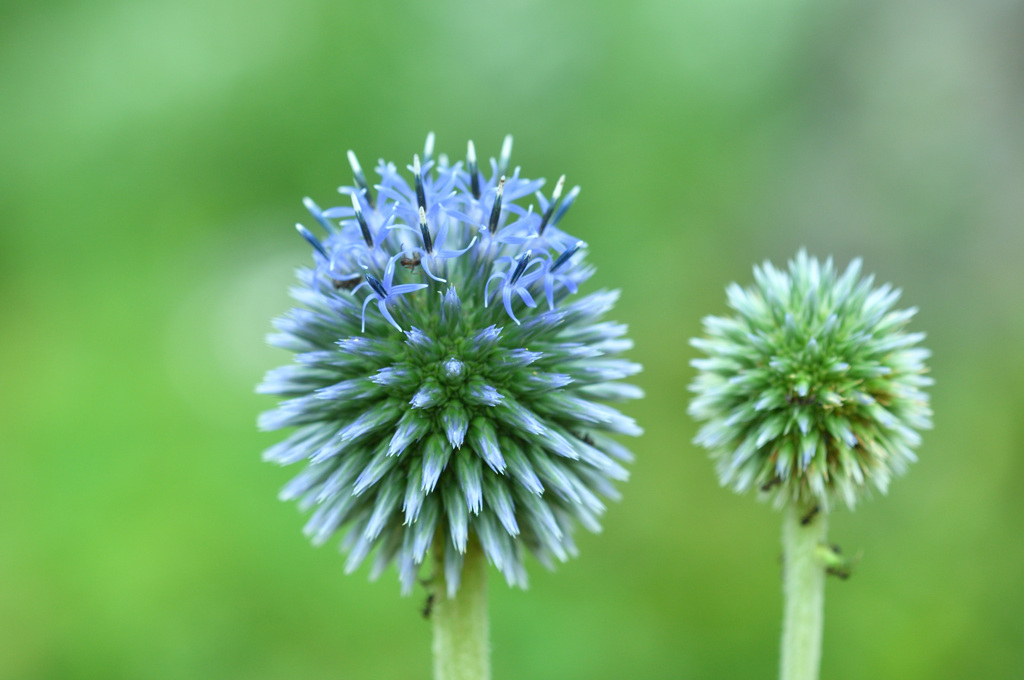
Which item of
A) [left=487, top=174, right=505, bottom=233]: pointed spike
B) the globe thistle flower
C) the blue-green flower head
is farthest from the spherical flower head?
[left=487, top=174, right=505, bottom=233]: pointed spike

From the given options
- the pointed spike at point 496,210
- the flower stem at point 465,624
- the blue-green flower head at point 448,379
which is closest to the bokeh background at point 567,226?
the flower stem at point 465,624

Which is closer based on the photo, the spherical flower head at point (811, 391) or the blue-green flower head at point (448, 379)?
the blue-green flower head at point (448, 379)

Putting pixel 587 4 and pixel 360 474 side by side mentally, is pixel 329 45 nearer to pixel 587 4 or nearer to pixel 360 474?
pixel 587 4

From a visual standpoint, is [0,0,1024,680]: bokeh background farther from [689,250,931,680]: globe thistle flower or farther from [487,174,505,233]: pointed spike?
[487,174,505,233]: pointed spike

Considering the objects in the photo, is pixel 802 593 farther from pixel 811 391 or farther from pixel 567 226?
pixel 567 226

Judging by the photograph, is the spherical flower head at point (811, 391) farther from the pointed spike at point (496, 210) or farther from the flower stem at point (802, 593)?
the pointed spike at point (496, 210)

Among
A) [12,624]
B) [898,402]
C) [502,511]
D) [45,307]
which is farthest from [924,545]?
[45,307]
